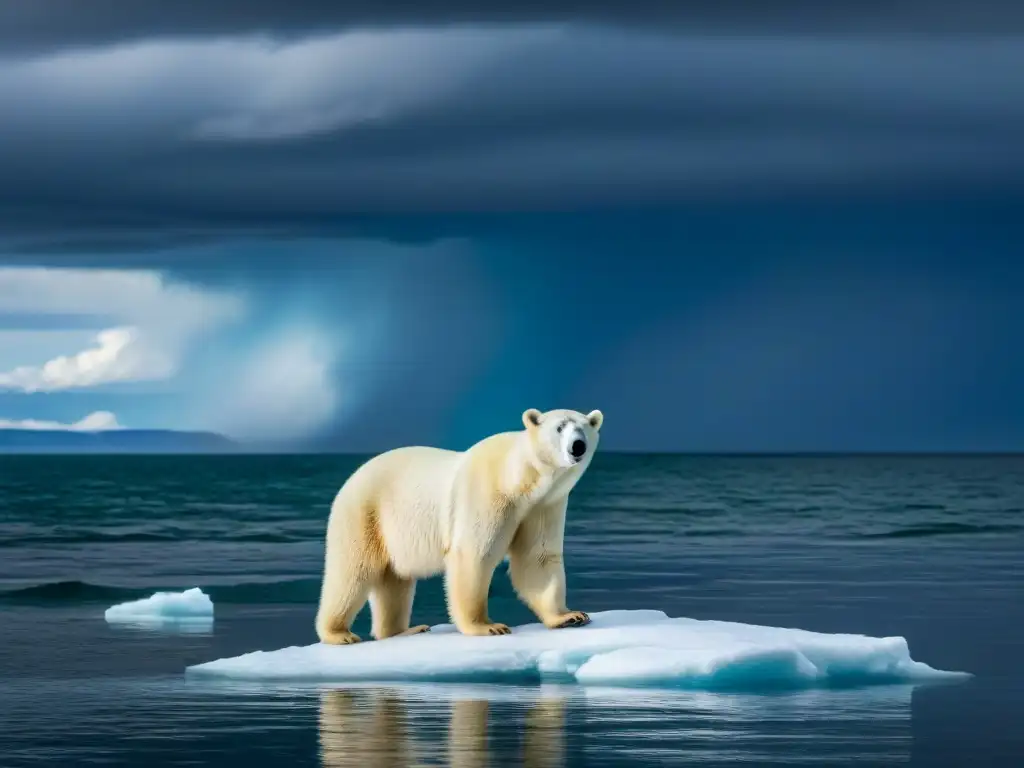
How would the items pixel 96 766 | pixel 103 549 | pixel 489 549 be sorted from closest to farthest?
1. pixel 96 766
2. pixel 489 549
3. pixel 103 549

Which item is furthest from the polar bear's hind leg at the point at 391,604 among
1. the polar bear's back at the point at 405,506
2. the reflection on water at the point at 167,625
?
the reflection on water at the point at 167,625

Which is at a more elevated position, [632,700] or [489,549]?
[489,549]

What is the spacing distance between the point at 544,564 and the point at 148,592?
16328 mm

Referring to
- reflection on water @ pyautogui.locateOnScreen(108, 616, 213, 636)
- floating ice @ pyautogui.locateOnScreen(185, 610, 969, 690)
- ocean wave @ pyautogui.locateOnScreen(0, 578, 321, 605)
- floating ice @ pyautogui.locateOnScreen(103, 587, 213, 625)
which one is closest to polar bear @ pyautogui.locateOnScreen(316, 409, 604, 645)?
floating ice @ pyautogui.locateOnScreen(185, 610, 969, 690)

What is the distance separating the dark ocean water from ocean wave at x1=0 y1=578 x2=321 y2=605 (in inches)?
3.4

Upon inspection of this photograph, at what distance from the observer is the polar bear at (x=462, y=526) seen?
14298mm

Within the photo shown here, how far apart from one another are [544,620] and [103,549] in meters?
30.2

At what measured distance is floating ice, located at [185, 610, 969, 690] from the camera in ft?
45.2

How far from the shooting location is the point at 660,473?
388 ft

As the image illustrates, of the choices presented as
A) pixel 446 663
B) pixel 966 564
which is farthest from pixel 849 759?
pixel 966 564

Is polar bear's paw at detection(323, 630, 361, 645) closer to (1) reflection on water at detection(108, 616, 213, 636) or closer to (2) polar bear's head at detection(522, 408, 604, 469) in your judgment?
(2) polar bear's head at detection(522, 408, 604, 469)

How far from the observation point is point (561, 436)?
13953 mm

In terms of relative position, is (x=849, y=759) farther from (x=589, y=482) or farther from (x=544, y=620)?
(x=589, y=482)

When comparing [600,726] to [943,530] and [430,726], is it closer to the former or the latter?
[430,726]
